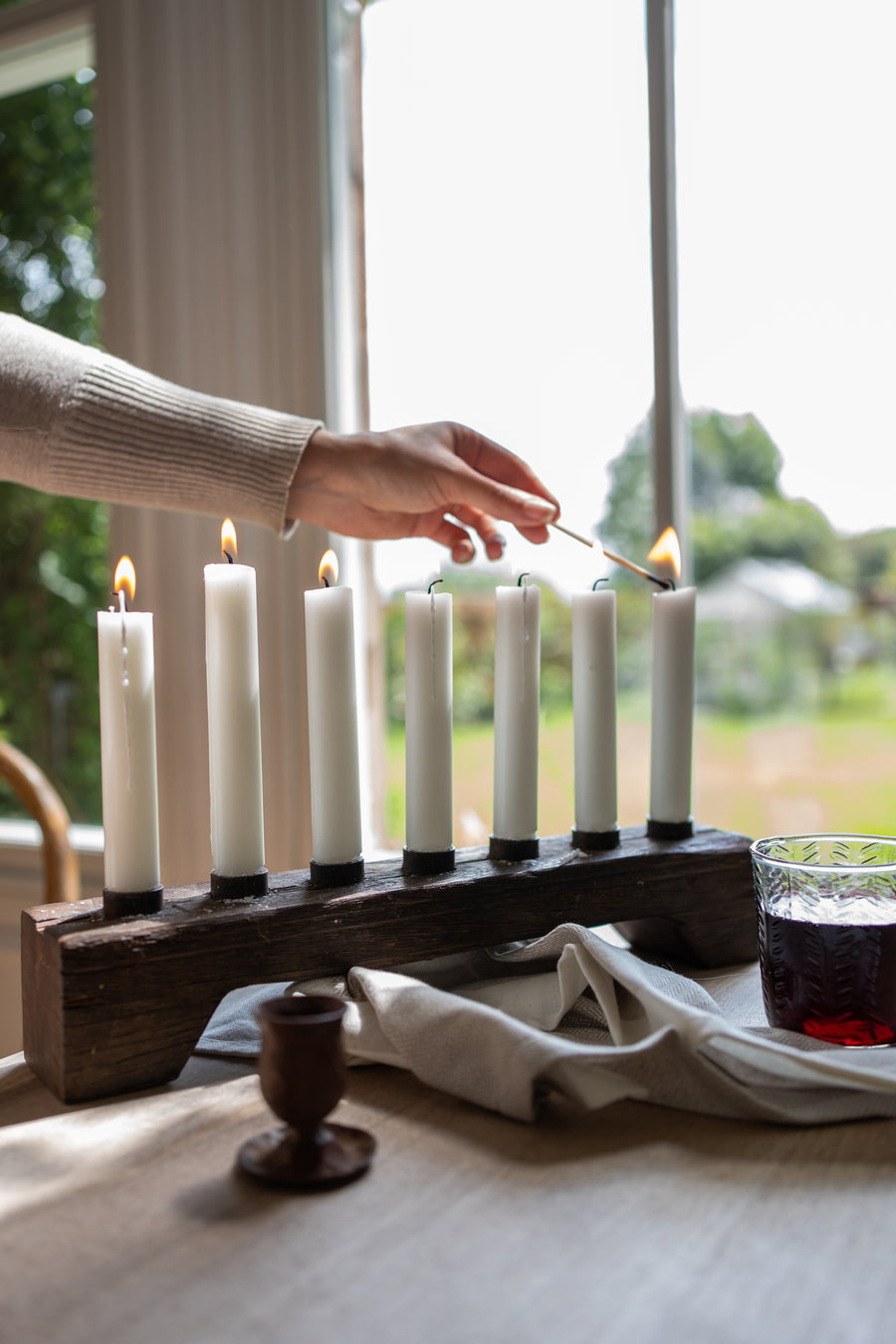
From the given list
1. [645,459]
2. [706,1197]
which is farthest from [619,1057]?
[645,459]

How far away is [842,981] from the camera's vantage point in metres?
0.72

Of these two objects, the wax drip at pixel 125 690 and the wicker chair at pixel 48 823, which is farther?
the wicker chair at pixel 48 823

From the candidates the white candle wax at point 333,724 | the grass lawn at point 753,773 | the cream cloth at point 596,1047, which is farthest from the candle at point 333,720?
the grass lawn at point 753,773

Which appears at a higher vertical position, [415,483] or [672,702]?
[415,483]

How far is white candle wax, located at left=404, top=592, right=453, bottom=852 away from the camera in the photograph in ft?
2.73

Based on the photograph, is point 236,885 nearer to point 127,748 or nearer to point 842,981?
point 127,748

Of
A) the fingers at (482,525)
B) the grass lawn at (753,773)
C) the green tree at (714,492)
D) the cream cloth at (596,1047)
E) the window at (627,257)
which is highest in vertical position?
the window at (627,257)

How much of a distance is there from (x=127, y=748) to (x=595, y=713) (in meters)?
0.39

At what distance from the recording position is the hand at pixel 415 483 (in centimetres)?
101

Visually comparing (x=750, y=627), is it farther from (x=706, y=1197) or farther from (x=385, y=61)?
(x=706, y=1197)

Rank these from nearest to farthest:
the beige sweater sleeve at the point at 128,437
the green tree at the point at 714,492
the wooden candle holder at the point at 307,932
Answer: the wooden candle holder at the point at 307,932 < the beige sweater sleeve at the point at 128,437 < the green tree at the point at 714,492

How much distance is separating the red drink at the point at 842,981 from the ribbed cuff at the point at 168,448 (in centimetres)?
61

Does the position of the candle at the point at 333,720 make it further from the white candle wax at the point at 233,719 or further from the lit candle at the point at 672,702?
the lit candle at the point at 672,702

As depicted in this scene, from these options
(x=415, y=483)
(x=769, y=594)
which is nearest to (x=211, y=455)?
(x=415, y=483)
